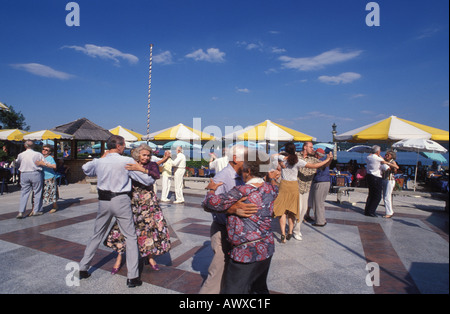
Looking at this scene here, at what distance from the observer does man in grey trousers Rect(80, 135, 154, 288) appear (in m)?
3.30

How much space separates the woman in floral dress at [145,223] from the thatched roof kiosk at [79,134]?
420 inches

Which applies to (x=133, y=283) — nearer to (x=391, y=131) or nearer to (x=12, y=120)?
(x=391, y=131)

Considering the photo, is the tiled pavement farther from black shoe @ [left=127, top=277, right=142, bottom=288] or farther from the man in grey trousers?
the man in grey trousers

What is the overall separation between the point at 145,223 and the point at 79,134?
11135 millimetres

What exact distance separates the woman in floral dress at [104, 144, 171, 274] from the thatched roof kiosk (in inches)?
420

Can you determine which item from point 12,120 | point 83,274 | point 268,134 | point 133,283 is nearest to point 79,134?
point 268,134

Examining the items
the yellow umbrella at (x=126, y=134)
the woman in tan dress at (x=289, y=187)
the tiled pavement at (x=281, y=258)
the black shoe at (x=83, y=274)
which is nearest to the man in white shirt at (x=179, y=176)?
the tiled pavement at (x=281, y=258)

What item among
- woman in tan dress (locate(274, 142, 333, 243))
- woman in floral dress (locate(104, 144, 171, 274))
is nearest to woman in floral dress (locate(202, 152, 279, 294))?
woman in floral dress (locate(104, 144, 171, 274))

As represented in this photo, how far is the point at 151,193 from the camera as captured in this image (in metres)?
3.75

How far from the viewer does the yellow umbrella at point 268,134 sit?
11.9 m
